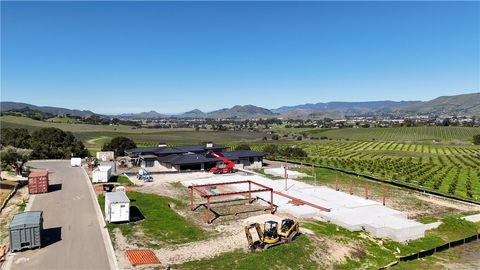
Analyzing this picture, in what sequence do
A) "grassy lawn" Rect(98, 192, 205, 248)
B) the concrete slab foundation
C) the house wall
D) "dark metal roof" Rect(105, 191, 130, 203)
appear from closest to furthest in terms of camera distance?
"grassy lawn" Rect(98, 192, 205, 248) → "dark metal roof" Rect(105, 191, 130, 203) → the concrete slab foundation → the house wall

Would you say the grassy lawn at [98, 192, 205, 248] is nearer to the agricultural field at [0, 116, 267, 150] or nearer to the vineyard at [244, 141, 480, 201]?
the vineyard at [244, 141, 480, 201]

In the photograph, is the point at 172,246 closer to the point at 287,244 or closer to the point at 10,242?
the point at 287,244

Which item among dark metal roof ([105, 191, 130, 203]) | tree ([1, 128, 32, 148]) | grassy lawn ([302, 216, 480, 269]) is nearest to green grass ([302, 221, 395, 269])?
grassy lawn ([302, 216, 480, 269])

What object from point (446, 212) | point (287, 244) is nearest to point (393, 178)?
point (446, 212)

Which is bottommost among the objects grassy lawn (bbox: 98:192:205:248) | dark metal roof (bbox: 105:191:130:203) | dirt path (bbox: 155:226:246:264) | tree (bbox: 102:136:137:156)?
dirt path (bbox: 155:226:246:264)

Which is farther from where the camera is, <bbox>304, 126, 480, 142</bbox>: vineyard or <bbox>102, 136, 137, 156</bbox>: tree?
<bbox>304, 126, 480, 142</bbox>: vineyard
